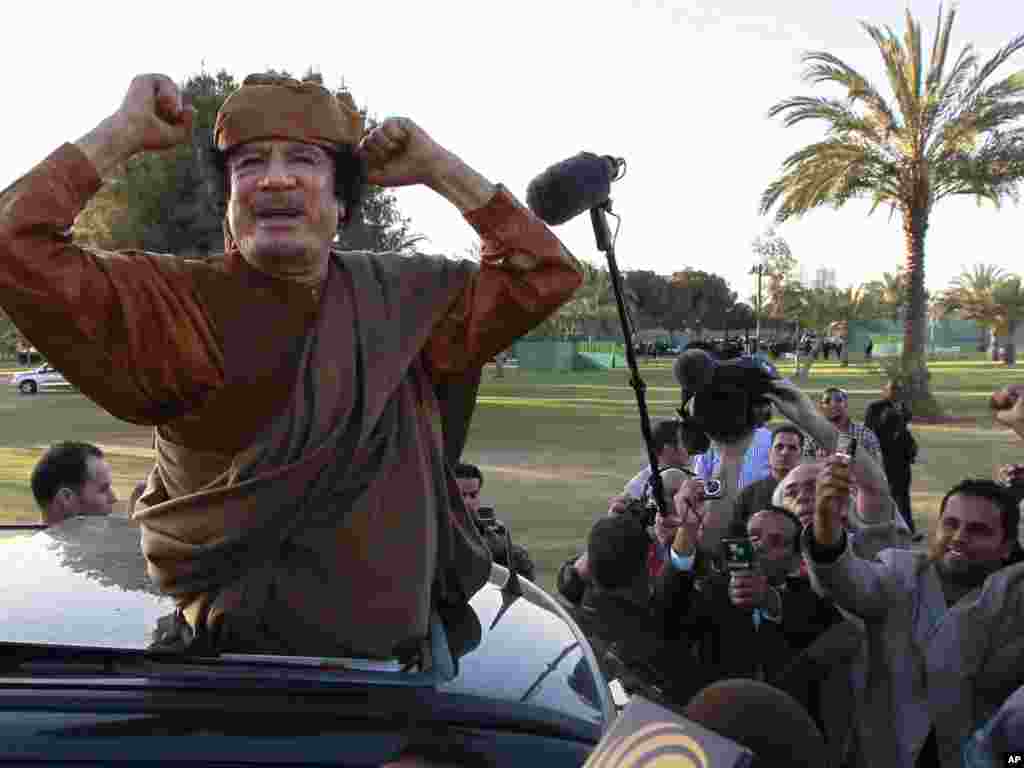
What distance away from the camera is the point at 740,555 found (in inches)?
135

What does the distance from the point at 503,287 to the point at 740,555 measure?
1.62m

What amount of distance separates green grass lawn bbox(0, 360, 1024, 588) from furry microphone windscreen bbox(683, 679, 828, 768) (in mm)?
6267

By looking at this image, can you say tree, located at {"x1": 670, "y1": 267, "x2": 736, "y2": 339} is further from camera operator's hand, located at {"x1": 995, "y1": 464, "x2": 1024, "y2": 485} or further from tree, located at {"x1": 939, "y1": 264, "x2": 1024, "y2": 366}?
camera operator's hand, located at {"x1": 995, "y1": 464, "x2": 1024, "y2": 485}

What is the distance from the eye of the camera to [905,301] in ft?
70.2

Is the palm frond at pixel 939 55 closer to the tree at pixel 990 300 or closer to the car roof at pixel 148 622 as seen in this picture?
the car roof at pixel 148 622

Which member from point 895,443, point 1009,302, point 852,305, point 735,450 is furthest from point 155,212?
point 852,305

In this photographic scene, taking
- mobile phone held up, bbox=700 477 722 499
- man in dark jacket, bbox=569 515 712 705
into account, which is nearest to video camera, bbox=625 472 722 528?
mobile phone held up, bbox=700 477 722 499

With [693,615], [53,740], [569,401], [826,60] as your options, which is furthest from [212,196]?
[569,401]

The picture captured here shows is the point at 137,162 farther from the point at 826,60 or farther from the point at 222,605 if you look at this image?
the point at 222,605

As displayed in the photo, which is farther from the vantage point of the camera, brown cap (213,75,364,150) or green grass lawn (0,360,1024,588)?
green grass lawn (0,360,1024,588)

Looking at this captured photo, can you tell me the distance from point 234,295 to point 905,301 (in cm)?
2106

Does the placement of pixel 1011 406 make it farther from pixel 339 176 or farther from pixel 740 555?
pixel 339 176

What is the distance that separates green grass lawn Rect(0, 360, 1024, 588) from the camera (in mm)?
11117

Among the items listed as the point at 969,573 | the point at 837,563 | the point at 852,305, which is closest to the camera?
the point at 837,563
